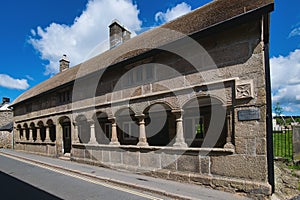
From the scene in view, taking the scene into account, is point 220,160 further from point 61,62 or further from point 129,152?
point 61,62

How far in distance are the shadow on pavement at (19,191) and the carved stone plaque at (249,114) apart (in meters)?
5.36

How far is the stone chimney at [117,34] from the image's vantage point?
52.5 feet

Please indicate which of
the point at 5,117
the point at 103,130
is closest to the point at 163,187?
the point at 103,130

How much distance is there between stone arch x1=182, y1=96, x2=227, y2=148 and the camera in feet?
26.4

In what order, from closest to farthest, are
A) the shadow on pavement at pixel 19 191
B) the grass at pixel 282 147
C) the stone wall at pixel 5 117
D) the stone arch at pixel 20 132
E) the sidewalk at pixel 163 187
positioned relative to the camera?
1. the sidewalk at pixel 163 187
2. the shadow on pavement at pixel 19 191
3. the grass at pixel 282 147
4. the stone arch at pixel 20 132
5. the stone wall at pixel 5 117

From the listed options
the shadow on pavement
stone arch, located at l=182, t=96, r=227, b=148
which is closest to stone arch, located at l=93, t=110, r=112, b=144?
stone arch, located at l=182, t=96, r=227, b=148

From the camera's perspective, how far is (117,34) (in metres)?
16.2

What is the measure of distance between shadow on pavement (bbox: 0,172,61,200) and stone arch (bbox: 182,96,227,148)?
5.23 metres

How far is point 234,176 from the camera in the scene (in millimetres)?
5719

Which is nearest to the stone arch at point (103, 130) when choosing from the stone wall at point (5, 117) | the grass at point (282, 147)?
the grass at point (282, 147)

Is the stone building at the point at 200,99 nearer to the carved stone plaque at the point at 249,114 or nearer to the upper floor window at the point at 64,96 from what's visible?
the carved stone plaque at the point at 249,114

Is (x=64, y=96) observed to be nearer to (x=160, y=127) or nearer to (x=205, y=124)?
(x=160, y=127)

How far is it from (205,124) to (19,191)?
711cm

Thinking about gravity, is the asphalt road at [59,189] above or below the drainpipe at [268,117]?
below
